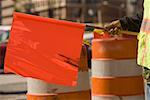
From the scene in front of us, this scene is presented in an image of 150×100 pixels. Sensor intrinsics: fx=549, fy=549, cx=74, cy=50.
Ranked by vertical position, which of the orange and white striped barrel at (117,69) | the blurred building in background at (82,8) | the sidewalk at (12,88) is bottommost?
the blurred building in background at (82,8)

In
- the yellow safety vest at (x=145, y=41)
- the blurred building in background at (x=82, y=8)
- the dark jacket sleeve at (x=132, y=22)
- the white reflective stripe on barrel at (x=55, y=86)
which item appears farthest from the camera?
Result: the blurred building in background at (x=82, y=8)

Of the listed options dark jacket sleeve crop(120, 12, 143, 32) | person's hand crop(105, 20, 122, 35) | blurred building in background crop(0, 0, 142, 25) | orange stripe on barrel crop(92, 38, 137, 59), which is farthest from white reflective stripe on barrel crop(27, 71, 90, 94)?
blurred building in background crop(0, 0, 142, 25)

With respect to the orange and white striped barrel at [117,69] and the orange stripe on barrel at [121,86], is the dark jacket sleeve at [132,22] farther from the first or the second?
the orange stripe on barrel at [121,86]

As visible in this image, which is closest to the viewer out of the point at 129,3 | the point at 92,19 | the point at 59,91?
the point at 59,91

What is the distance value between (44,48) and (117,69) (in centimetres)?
86

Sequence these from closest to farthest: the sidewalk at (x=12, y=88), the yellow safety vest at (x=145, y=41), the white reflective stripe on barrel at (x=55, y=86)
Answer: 1. the yellow safety vest at (x=145, y=41)
2. the white reflective stripe on barrel at (x=55, y=86)
3. the sidewalk at (x=12, y=88)

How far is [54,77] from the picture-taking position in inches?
242

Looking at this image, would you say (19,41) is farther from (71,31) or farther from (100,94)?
(100,94)

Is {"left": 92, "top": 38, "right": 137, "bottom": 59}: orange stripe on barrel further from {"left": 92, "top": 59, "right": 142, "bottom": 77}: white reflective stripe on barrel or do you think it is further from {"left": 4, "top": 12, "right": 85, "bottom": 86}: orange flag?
{"left": 4, "top": 12, "right": 85, "bottom": 86}: orange flag

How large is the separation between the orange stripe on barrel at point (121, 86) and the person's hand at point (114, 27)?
53 cm

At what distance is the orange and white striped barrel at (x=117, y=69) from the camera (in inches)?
244

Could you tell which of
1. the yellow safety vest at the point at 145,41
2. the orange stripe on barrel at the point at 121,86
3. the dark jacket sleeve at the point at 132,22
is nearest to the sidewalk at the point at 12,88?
the orange stripe on barrel at the point at 121,86

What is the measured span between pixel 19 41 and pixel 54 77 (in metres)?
0.56

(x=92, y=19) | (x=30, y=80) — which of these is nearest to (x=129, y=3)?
(x=92, y=19)
